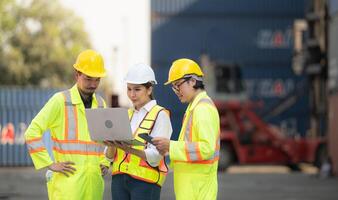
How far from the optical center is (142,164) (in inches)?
239

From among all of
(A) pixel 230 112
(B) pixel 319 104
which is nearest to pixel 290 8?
Answer: (B) pixel 319 104

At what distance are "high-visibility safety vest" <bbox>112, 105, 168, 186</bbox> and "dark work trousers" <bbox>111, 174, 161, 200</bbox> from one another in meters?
0.03

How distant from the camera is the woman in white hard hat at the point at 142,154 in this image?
6039mm

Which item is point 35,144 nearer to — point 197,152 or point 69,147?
point 69,147

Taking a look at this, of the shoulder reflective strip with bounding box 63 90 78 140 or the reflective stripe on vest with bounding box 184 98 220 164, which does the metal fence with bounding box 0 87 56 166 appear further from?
the reflective stripe on vest with bounding box 184 98 220 164

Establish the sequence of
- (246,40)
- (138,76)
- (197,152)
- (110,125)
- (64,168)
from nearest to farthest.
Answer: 1. (197,152)
2. (110,125)
3. (138,76)
4. (64,168)
5. (246,40)

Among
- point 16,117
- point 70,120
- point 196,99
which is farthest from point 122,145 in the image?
point 16,117

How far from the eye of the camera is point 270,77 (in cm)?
3441

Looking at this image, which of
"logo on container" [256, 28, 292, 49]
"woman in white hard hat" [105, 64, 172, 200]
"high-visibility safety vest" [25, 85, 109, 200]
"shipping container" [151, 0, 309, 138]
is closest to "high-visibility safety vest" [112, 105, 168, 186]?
"woman in white hard hat" [105, 64, 172, 200]

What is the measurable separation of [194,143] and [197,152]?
0.06m

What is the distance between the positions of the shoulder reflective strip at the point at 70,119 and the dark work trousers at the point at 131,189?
458 millimetres

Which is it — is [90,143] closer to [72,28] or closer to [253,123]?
[253,123]

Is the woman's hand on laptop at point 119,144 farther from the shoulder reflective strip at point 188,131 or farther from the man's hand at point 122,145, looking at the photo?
the shoulder reflective strip at point 188,131

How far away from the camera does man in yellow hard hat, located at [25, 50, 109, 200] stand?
→ 20.7 ft
